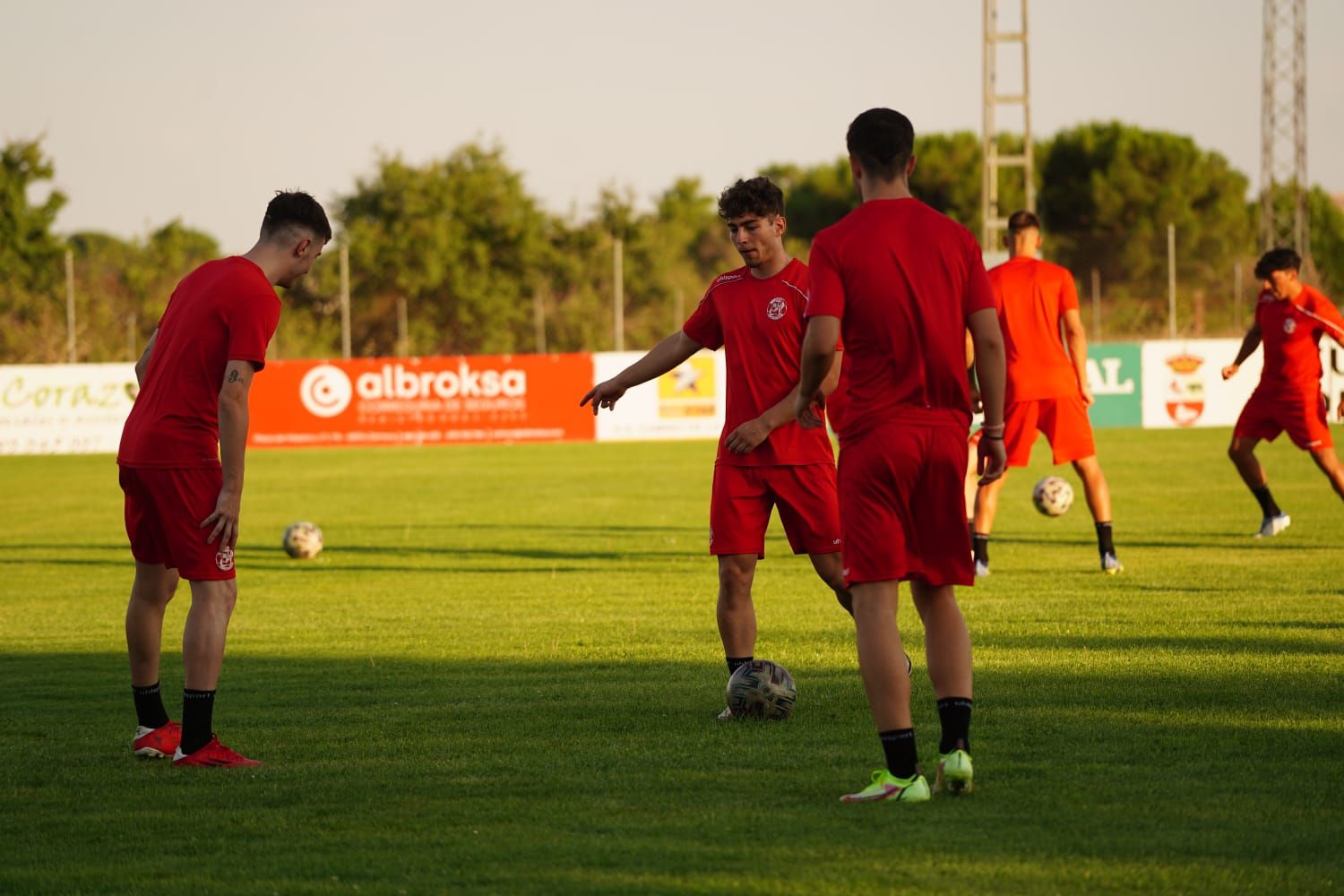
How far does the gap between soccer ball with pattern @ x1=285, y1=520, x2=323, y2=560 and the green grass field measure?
26 centimetres

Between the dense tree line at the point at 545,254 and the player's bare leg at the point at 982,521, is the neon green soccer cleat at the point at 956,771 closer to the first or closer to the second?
the player's bare leg at the point at 982,521

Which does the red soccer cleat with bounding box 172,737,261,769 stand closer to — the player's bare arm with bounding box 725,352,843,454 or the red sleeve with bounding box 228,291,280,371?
the red sleeve with bounding box 228,291,280,371

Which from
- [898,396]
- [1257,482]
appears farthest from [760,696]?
[1257,482]

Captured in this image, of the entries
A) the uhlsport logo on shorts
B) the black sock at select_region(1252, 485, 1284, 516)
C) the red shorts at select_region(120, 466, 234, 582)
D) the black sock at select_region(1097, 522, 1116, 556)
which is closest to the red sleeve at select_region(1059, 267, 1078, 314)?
the black sock at select_region(1097, 522, 1116, 556)

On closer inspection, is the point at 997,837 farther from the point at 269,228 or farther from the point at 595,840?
the point at 269,228

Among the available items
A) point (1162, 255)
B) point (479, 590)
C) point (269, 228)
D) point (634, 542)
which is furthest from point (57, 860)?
point (1162, 255)

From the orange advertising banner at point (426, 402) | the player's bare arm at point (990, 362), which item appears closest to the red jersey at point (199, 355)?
the player's bare arm at point (990, 362)

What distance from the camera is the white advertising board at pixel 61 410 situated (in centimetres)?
3222

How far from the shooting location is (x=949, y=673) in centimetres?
513

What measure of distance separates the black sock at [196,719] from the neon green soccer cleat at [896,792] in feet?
7.83

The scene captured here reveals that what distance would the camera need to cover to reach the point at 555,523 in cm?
1670

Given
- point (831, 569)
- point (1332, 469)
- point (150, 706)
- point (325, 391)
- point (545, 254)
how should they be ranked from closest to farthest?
point (150, 706) < point (831, 569) < point (1332, 469) < point (325, 391) < point (545, 254)

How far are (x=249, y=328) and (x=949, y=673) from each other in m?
2.66

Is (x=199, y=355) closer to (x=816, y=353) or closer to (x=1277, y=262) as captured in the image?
(x=816, y=353)
